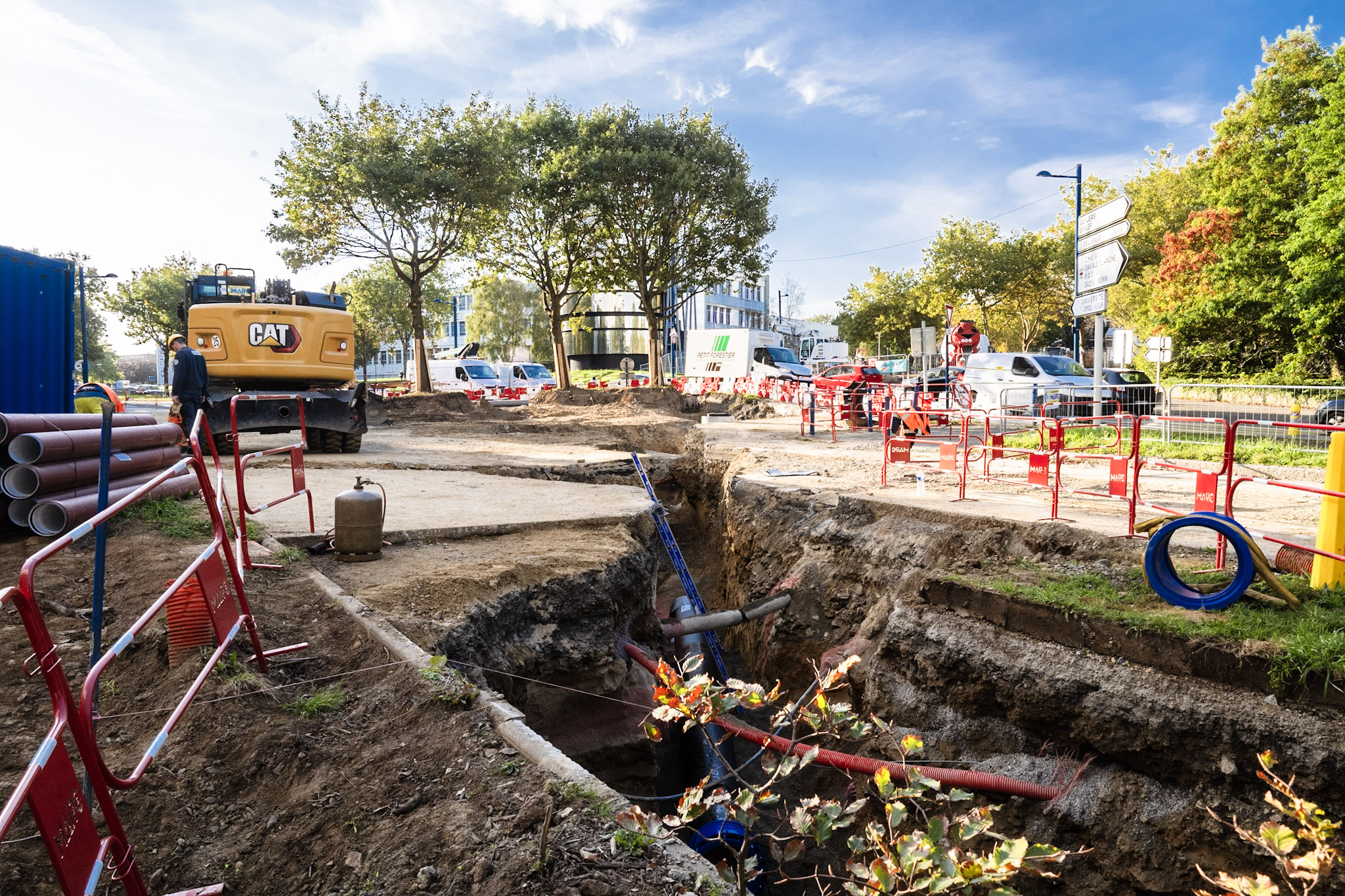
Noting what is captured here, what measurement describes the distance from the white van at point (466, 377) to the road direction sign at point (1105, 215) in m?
22.8

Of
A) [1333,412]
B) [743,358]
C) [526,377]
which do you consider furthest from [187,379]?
[526,377]

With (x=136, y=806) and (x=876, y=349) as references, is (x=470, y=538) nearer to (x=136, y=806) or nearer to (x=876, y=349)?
(x=136, y=806)

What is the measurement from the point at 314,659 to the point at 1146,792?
16.9 feet

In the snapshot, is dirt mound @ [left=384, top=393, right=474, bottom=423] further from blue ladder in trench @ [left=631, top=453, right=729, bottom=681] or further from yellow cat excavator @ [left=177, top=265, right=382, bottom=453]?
blue ladder in trench @ [left=631, top=453, right=729, bottom=681]

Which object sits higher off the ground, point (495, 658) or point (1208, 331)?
point (1208, 331)

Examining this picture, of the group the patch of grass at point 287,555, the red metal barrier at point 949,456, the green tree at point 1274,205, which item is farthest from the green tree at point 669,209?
the patch of grass at point 287,555

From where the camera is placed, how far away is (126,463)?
7.14m

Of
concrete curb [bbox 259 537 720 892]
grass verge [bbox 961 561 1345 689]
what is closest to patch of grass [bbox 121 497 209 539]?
concrete curb [bbox 259 537 720 892]

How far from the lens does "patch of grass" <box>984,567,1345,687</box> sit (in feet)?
14.0

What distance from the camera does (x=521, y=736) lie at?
3467 mm

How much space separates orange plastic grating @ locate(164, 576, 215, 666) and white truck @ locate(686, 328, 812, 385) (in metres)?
25.3

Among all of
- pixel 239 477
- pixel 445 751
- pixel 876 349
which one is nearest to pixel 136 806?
pixel 445 751

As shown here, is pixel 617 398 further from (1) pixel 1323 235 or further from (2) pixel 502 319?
(2) pixel 502 319

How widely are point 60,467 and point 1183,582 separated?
924cm
